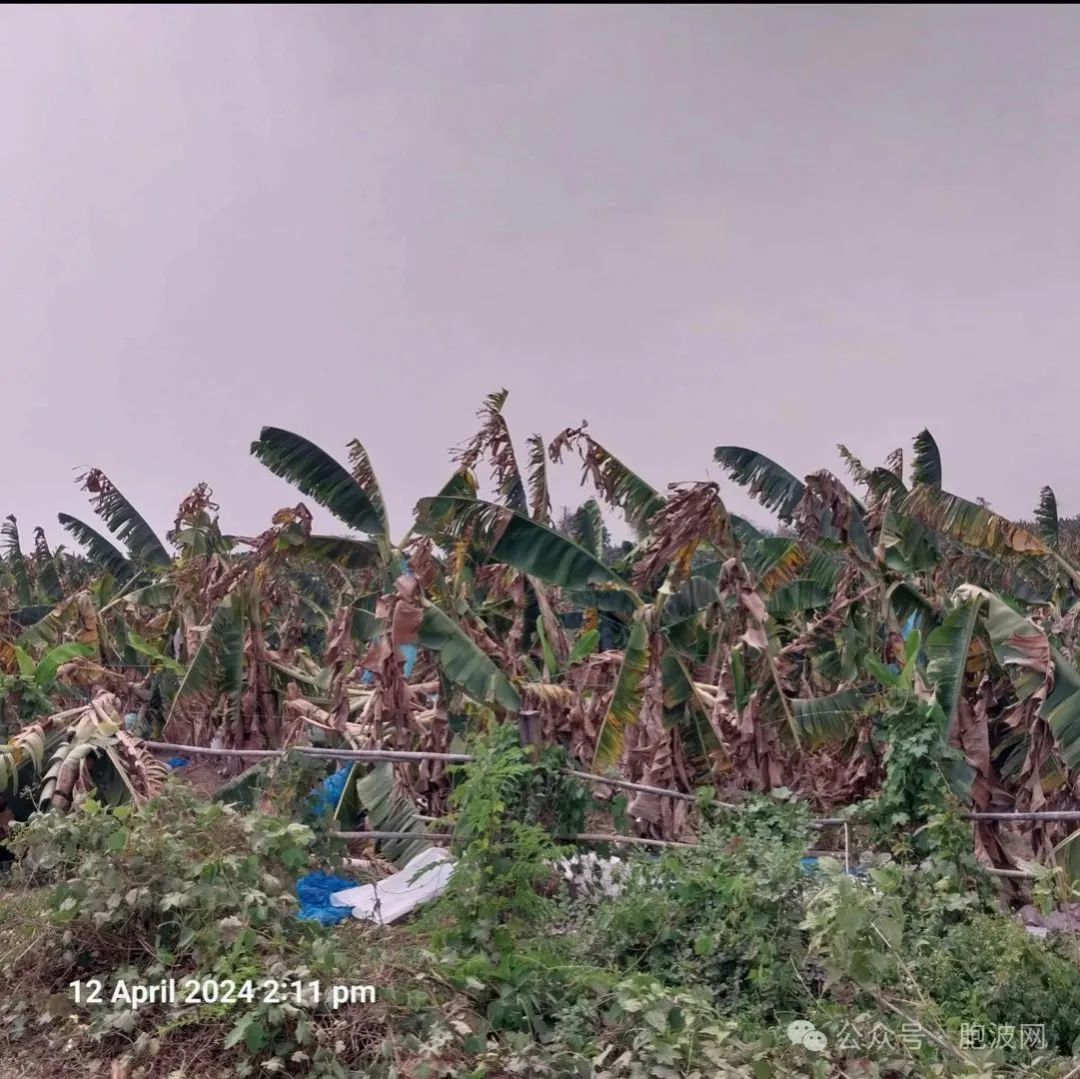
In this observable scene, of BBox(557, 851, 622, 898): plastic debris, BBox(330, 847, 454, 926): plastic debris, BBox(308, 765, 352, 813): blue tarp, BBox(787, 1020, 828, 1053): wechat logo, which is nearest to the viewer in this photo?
BBox(787, 1020, 828, 1053): wechat logo

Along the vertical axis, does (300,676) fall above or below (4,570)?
below

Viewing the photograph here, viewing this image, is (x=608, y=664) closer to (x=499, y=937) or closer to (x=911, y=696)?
(x=911, y=696)

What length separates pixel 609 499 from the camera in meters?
7.93

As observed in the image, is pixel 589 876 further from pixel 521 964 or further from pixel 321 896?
pixel 321 896

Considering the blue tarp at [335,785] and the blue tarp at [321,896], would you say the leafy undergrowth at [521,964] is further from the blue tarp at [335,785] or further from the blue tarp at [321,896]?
the blue tarp at [335,785]

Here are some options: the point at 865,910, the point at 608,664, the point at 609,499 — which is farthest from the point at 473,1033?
the point at 609,499

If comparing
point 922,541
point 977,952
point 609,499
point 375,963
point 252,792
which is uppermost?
point 609,499

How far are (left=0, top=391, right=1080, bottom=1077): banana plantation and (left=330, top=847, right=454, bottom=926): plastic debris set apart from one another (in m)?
0.50

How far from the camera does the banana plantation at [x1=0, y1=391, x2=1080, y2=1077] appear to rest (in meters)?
5.47

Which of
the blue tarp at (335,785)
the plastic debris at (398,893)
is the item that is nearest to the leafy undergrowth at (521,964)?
the plastic debris at (398,893)

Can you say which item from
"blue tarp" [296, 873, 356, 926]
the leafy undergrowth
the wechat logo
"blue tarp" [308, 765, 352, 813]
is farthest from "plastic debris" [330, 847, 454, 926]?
the wechat logo

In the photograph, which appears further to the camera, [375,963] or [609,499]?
[609,499]

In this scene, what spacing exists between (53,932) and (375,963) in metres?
1.66

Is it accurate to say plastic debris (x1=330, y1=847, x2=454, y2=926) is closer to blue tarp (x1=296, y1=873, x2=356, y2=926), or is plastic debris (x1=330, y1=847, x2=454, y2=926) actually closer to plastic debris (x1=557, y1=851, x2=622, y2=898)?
blue tarp (x1=296, y1=873, x2=356, y2=926)
